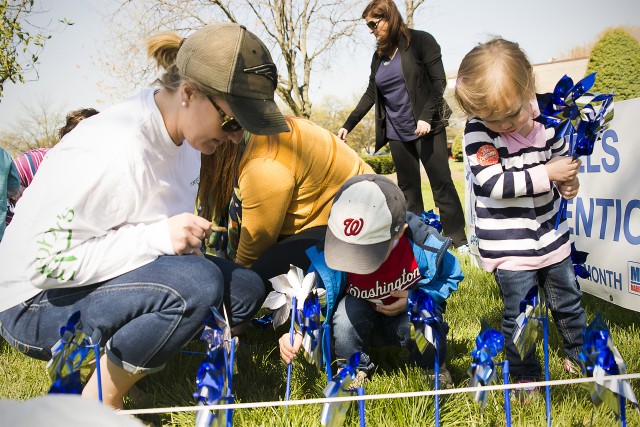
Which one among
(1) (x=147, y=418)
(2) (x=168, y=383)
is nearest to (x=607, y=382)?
(1) (x=147, y=418)

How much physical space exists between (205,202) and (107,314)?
881 mm

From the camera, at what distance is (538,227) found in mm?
2025

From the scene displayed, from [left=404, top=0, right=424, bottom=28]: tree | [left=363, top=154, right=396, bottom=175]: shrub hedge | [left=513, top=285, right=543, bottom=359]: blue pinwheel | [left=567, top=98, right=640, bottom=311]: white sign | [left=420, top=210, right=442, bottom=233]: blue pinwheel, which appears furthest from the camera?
[left=363, top=154, right=396, bottom=175]: shrub hedge

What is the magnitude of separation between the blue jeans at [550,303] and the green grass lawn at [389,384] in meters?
0.14

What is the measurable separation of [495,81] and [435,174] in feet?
7.81

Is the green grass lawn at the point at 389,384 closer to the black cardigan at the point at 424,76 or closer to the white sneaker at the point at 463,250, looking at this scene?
the white sneaker at the point at 463,250

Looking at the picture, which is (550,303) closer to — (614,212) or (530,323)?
(530,323)

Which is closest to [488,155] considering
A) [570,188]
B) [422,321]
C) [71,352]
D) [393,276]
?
[570,188]

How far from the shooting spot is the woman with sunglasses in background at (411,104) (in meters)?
4.08

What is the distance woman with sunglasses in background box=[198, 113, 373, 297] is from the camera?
7.43 feet

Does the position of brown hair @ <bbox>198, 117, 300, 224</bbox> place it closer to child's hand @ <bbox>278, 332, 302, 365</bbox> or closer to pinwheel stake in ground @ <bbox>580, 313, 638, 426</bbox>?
child's hand @ <bbox>278, 332, 302, 365</bbox>

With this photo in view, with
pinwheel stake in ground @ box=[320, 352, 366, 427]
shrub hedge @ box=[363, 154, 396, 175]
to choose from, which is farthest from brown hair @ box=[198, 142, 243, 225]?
shrub hedge @ box=[363, 154, 396, 175]

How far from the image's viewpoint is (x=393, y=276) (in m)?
2.07

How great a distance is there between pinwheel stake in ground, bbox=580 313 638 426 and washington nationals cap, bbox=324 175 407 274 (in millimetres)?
700
